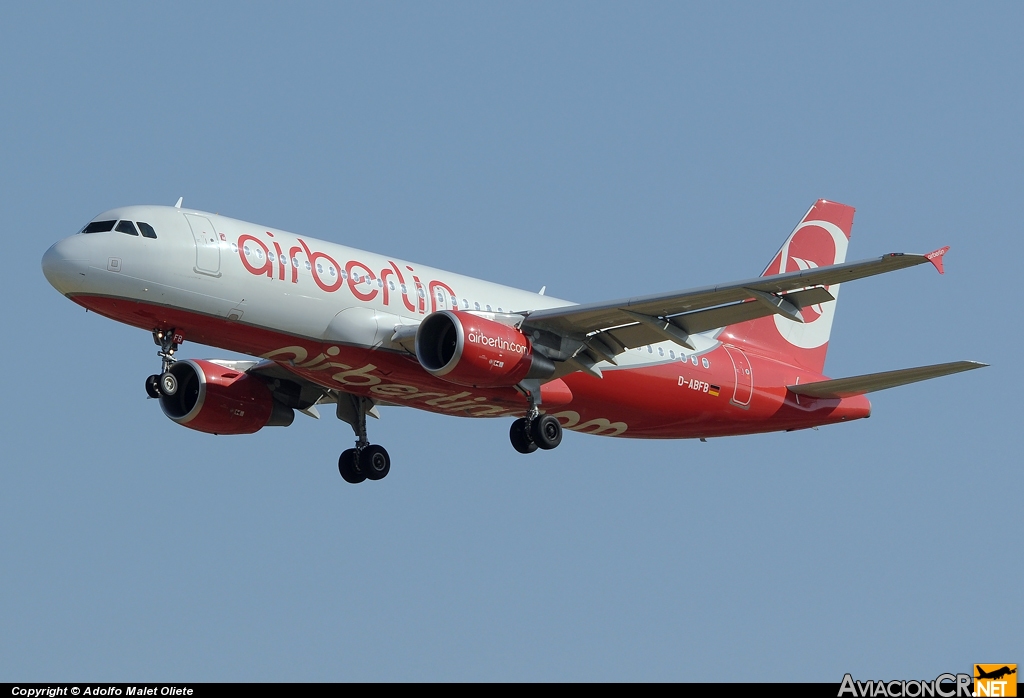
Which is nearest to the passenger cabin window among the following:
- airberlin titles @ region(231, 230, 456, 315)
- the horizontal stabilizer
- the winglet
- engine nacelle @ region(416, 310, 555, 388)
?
airberlin titles @ region(231, 230, 456, 315)

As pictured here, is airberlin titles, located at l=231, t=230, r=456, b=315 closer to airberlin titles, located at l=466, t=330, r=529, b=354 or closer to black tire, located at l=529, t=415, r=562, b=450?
airberlin titles, located at l=466, t=330, r=529, b=354

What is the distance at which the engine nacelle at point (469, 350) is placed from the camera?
35938 mm

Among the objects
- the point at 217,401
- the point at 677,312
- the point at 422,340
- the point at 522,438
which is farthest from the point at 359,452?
the point at 677,312

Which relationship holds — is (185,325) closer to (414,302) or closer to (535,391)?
(414,302)

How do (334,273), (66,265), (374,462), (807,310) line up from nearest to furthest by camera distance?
(66,265) < (334,273) < (374,462) < (807,310)

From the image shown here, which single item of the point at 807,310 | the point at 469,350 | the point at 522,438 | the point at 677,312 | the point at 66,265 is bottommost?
the point at 522,438

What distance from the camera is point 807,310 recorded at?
47844 mm

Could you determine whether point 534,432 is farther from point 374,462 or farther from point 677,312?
point 374,462

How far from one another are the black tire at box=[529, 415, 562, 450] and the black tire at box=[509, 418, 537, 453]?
12 cm

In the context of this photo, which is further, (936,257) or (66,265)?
(66,265)

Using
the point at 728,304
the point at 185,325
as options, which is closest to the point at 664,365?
the point at 728,304

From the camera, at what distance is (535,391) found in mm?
38531

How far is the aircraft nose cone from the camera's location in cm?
3388

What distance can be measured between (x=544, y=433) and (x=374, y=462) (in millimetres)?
6343
